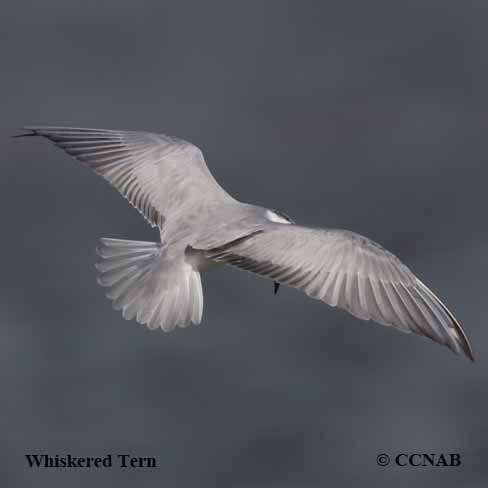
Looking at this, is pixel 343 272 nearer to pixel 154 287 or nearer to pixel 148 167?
pixel 154 287

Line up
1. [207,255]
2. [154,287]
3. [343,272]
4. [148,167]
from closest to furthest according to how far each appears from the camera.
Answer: [343,272] < [207,255] < [154,287] < [148,167]

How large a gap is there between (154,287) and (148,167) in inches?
39.5

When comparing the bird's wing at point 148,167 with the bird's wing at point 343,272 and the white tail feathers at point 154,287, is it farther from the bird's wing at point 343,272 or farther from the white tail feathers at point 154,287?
the bird's wing at point 343,272

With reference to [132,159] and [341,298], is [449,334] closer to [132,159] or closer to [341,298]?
[341,298]

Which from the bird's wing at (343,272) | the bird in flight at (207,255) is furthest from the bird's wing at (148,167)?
the bird's wing at (343,272)

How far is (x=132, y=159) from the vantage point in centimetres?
849

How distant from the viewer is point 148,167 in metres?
8.42

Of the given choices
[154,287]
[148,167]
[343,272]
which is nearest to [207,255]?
[154,287]

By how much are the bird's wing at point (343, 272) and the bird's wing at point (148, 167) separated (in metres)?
0.76

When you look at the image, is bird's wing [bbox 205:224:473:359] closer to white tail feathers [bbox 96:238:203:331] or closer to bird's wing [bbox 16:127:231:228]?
white tail feathers [bbox 96:238:203:331]

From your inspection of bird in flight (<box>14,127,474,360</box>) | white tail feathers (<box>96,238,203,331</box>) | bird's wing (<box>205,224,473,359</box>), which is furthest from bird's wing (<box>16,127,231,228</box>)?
bird's wing (<box>205,224,473,359</box>)

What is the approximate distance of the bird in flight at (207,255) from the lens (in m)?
7.15

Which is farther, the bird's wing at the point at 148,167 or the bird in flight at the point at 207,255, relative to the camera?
the bird's wing at the point at 148,167

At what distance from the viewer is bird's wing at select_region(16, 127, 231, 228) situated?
820 centimetres
